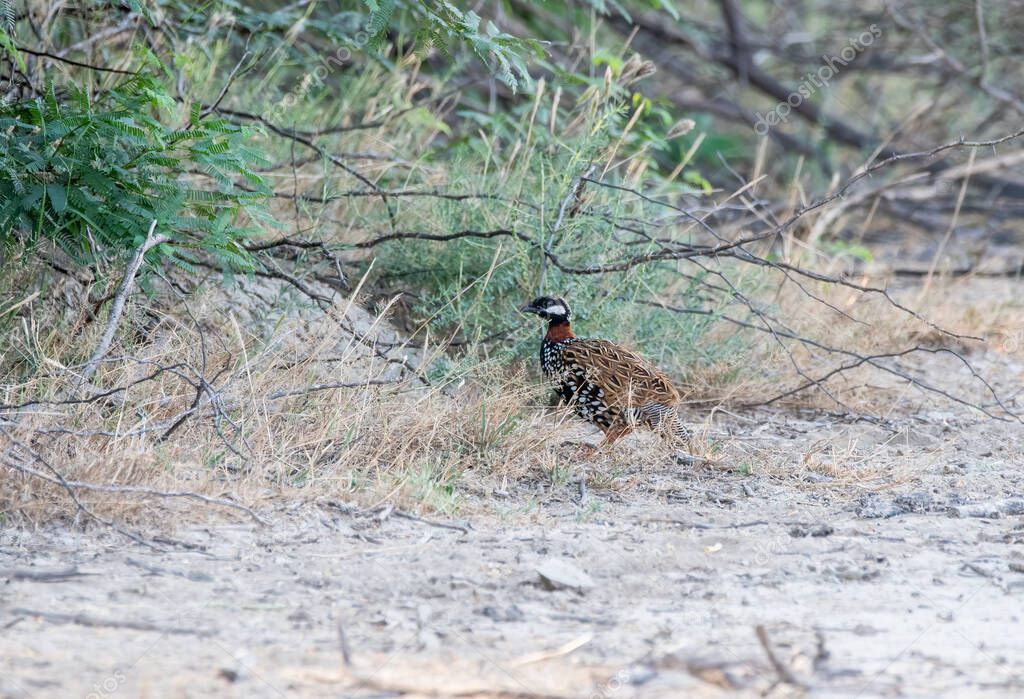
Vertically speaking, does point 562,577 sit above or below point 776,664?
below

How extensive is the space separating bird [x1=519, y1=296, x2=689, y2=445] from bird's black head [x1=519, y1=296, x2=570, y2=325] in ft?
0.45

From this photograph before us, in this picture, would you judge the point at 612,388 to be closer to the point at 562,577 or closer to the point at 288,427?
the point at 288,427

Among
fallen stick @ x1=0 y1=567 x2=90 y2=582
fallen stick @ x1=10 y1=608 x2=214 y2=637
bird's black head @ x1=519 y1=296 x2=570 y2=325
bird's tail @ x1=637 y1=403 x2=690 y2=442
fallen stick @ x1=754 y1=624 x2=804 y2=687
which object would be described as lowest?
fallen stick @ x1=0 y1=567 x2=90 y2=582

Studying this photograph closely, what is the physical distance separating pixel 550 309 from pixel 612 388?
22.4 inches

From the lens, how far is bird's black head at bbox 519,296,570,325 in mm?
Answer: 5594

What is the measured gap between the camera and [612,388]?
5.22 m

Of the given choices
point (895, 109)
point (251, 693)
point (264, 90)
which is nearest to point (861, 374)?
point (264, 90)

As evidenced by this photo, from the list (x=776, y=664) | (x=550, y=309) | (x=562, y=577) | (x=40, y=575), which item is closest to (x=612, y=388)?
(x=550, y=309)

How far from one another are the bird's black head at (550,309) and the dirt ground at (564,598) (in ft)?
3.33

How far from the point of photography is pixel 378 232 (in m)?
6.29

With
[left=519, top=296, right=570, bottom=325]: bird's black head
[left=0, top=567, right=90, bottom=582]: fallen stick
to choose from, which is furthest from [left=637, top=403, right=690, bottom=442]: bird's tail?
[left=0, top=567, right=90, bottom=582]: fallen stick

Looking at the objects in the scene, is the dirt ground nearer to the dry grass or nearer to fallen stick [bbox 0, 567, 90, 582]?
fallen stick [bbox 0, 567, 90, 582]

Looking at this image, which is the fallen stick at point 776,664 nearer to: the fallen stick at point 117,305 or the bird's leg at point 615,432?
the bird's leg at point 615,432

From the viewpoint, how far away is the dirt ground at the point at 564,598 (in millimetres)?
2893
